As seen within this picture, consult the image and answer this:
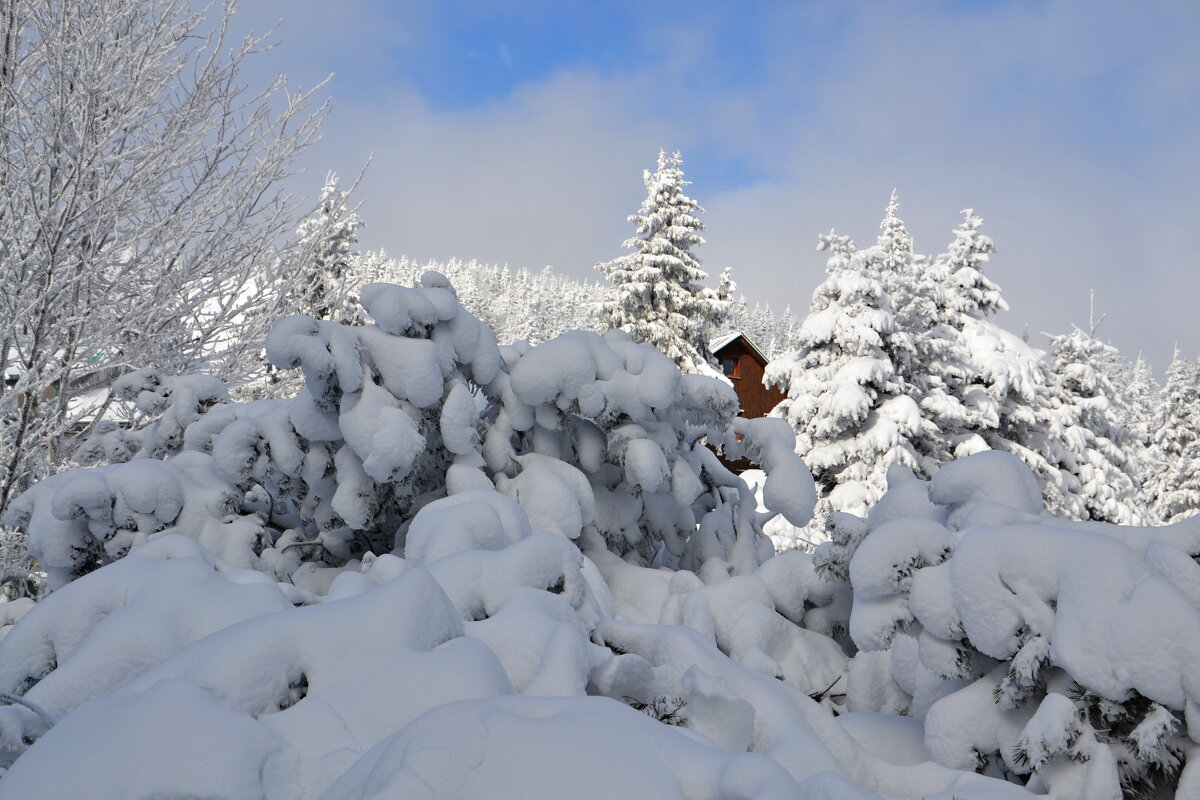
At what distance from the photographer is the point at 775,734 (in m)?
1.78

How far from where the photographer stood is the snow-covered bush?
169cm

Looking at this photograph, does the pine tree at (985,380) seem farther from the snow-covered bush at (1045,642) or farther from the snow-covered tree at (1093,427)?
the snow-covered bush at (1045,642)

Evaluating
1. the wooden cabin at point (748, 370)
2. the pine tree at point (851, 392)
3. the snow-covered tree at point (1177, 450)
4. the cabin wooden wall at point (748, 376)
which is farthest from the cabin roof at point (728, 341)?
the pine tree at point (851, 392)

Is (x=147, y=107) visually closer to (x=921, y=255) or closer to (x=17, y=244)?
(x=17, y=244)

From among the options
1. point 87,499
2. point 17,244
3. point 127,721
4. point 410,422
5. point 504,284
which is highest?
point 504,284

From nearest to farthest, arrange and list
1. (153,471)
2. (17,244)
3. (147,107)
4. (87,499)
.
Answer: (87,499)
(153,471)
(17,244)
(147,107)

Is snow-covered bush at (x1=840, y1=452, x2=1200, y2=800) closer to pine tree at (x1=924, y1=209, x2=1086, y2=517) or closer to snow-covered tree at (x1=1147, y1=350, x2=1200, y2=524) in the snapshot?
pine tree at (x1=924, y1=209, x2=1086, y2=517)

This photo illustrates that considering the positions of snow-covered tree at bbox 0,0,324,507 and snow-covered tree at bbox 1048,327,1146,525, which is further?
snow-covered tree at bbox 1048,327,1146,525

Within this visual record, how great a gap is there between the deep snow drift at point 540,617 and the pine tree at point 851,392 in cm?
1241

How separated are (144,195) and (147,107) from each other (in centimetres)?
65

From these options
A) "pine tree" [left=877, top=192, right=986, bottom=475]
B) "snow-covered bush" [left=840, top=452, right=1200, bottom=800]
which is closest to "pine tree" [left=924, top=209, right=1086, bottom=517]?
"pine tree" [left=877, top=192, right=986, bottom=475]

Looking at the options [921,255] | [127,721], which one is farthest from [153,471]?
[921,255]

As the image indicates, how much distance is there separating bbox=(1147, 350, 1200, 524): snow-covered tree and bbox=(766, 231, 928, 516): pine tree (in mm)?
14907

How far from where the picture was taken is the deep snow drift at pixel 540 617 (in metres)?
1.28
